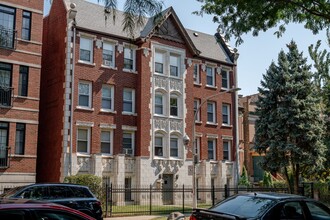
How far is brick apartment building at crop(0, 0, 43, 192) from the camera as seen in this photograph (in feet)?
85.6

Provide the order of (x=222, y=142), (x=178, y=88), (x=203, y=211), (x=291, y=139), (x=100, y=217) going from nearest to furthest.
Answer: (x=203, y=211), (x=100, y=217), (x=291, y=139), (x=178, y=88), (x=222, y=142)

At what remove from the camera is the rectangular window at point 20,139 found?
26.6 m

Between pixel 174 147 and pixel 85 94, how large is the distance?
828cm

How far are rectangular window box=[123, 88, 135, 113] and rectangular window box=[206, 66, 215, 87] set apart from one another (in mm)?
7990

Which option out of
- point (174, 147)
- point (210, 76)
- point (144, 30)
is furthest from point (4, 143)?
point (210, 76)

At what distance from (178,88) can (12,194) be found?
22.0 metres

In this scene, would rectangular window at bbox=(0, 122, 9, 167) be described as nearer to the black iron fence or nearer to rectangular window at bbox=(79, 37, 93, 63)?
the black iron fence

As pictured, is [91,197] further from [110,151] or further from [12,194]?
[110,151]

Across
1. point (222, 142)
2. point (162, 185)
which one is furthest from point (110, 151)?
point (222, 142)

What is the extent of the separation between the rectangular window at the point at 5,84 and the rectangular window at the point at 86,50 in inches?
200

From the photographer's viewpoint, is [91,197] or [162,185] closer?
[91,197]

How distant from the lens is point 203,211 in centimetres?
972

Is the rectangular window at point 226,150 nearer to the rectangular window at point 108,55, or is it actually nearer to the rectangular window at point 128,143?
the rectangular window at point 128,143

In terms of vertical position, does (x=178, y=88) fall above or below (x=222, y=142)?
above
